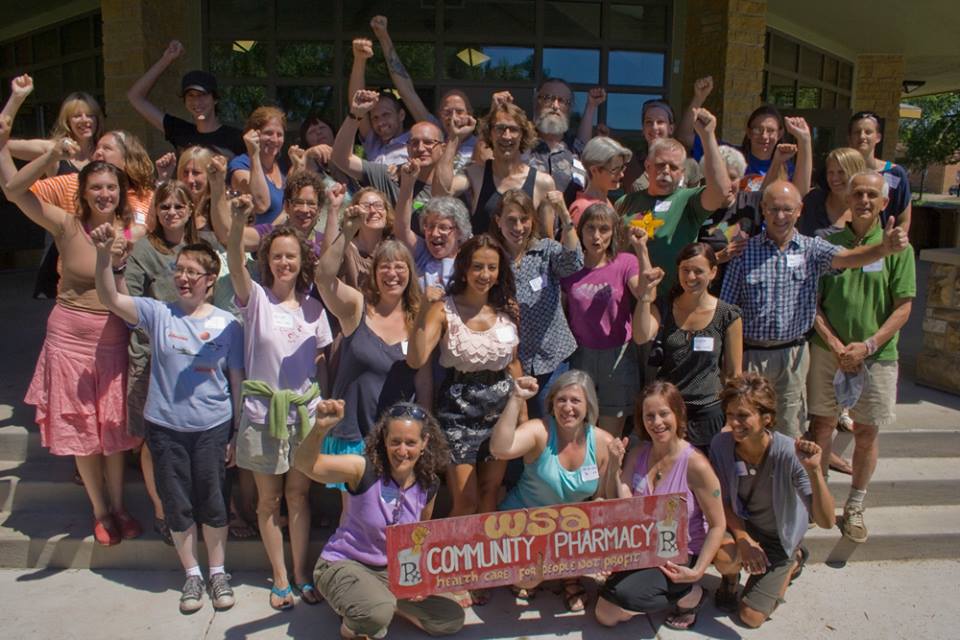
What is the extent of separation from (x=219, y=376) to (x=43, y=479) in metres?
1.47

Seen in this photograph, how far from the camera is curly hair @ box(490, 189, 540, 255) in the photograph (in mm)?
3577

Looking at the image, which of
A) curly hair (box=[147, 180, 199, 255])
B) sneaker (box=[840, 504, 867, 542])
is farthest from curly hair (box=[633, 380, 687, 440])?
curly hair (box=[147, 180, 199, 255])

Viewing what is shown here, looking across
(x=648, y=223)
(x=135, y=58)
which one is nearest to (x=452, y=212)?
(x=648, y=223)

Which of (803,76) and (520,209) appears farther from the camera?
(803,76)

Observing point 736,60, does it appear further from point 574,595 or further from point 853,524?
point 574,595

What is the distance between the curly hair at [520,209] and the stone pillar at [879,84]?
9.61 metres

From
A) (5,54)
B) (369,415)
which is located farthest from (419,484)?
(5,54)

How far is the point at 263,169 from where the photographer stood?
4258mm

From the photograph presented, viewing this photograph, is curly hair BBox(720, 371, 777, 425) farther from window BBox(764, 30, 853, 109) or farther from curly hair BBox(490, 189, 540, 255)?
window BBox(764, 30, 853, 109)

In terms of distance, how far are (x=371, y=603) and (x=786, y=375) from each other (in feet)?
7.38

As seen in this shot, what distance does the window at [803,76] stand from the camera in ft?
31.0

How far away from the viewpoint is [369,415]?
133 inches

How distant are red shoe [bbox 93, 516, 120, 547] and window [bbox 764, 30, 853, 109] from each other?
334 inches

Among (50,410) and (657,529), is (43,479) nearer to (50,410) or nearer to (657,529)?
(50,410)
